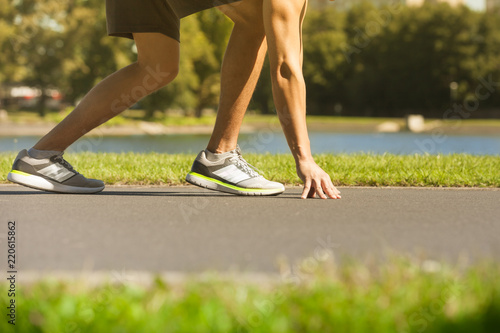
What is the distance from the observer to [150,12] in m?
3.75

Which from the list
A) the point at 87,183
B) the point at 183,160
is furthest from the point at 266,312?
the point at 183,160

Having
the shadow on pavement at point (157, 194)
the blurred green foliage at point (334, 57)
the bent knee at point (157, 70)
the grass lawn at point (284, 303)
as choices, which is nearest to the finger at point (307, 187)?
the shadow on pavement at point (157, 194)

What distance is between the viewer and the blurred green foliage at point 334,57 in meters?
48.3

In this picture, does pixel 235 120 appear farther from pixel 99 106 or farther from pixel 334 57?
pixel 334 57

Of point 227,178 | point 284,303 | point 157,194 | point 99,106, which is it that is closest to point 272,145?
point 157,194

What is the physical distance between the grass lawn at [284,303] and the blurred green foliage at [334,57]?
42.4 meters

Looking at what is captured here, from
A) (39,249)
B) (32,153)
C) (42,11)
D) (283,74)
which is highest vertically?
(42,11)

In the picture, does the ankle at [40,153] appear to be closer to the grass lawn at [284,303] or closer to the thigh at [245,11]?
the thigh at [245,11]

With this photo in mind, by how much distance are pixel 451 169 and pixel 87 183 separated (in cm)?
306

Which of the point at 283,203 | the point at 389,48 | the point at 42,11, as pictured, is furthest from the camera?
the point at 389,48

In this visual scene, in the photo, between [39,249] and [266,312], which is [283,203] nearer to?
[39,249]

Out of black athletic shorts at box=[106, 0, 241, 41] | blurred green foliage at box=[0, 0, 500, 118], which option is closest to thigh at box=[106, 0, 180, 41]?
black athletic shorts at box=[106, 0, 241, 41]

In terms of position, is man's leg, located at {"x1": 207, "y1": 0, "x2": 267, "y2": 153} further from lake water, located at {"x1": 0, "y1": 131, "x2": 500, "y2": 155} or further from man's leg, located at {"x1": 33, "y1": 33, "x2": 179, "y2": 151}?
lake water, located at {"x1": 0, "y1": 131, "x2": 500, "y2": 155}

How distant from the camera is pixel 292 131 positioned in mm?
3727
